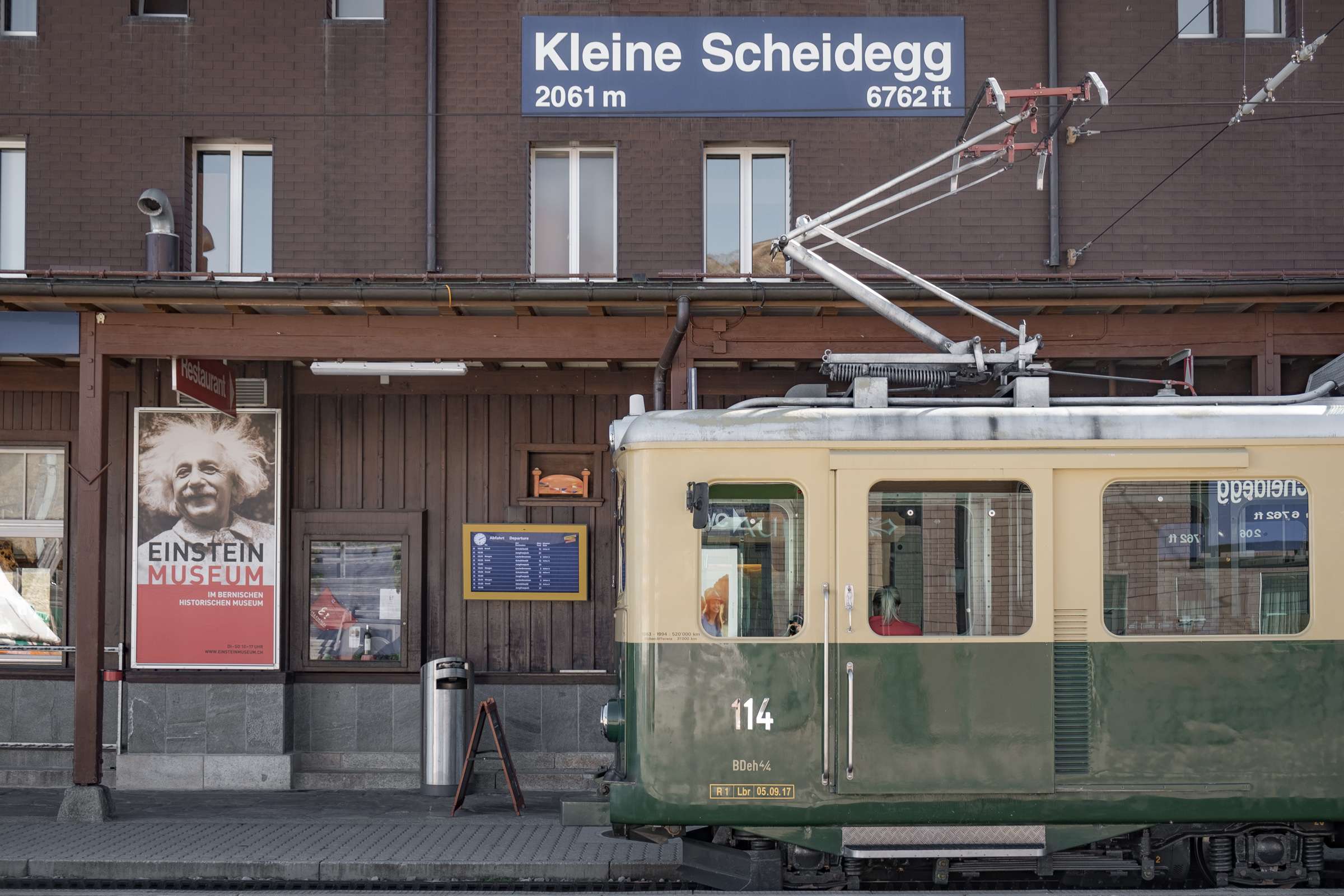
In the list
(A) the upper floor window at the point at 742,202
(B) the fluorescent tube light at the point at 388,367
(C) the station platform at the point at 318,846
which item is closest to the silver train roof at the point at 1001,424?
(C) the station platform at the point at 318,846

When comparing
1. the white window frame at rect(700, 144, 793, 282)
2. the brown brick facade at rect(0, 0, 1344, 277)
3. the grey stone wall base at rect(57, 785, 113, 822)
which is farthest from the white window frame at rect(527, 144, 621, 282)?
the grey stone wall base at rect(57, 785, 113, 822)

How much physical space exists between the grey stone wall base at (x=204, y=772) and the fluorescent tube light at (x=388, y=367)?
144 inches

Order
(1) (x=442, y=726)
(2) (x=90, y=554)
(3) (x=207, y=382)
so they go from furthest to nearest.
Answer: (1) (x=442, y=726)
(3) (x=207, y=382)
(2) (x=90, y=554)

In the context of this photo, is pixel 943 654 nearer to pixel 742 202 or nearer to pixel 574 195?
pixel 742 202

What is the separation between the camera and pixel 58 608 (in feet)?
41.5

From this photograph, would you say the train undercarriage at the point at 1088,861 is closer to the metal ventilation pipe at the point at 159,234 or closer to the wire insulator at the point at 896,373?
the wire insulator at the point at 896,373

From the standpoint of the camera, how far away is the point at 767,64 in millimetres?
12508

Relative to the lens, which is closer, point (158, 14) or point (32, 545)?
point (32, 545)

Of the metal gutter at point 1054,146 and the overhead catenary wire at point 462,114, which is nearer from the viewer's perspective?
the metal gutter at point 1054,146

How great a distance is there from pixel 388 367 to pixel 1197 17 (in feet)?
26.3

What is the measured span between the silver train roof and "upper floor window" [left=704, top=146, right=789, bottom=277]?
5.40 meters

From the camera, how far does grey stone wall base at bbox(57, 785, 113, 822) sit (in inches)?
405

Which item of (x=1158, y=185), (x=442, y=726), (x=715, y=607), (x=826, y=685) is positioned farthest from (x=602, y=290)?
(x=1158, y=185)

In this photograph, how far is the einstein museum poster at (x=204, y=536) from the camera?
12430 mm
